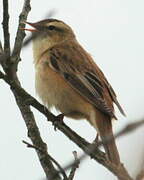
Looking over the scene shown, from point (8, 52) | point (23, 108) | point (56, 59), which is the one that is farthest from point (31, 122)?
point (56, 59)

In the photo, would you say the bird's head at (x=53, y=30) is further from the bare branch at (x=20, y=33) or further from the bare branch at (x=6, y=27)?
the bare branch at (x=6, y=27)

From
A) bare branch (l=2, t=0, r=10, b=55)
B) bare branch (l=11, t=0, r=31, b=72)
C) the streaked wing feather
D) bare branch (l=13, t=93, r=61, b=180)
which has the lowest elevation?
the streaked wing feather

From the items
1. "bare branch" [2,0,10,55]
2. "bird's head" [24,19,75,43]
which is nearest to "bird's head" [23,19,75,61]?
"bird's head" [24,19,75,43]

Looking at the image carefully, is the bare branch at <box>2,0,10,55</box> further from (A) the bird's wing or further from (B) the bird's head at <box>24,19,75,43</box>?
(B) the bird's head at <box>24,19,75,43</box>

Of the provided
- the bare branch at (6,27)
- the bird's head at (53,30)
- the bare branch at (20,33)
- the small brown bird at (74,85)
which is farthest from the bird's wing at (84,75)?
the bare branch at (6,27)

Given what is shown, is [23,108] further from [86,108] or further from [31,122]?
[86,108]

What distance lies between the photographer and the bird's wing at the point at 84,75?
16.2ft

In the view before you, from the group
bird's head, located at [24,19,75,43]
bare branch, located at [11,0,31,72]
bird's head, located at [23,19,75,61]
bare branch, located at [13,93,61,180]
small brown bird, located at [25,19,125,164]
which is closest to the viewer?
bare branch, located at [13,93,61,180]

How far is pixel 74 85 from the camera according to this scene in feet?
16.6

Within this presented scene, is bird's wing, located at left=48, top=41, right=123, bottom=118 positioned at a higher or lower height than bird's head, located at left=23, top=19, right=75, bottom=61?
lower

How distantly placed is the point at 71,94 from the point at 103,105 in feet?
1.42

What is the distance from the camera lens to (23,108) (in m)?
3.88

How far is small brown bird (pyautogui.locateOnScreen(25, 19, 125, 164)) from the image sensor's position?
4.80 m

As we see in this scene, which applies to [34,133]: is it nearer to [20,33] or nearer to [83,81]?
[20,33]
